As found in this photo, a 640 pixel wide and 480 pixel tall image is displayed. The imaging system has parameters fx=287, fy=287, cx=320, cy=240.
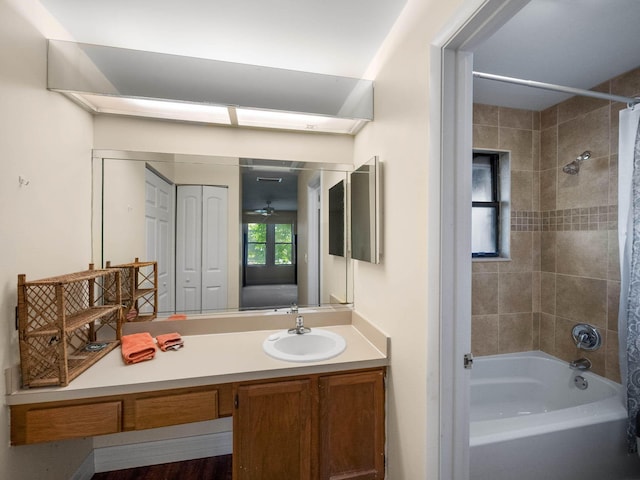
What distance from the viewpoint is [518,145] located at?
2.24 metres

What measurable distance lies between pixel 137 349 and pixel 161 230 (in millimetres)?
699

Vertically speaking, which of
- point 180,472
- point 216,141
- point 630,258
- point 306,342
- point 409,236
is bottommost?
point 180,472

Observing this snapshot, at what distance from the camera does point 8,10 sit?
1.08 metres

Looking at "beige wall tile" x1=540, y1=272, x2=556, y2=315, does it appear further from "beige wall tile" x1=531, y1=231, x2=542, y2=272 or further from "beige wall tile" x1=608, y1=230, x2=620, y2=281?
"beige wall tile" x1=608, y1=230, x2=620, y2=281

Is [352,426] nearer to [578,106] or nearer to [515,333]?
[515,333]

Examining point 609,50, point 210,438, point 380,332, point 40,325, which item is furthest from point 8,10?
point 609,50

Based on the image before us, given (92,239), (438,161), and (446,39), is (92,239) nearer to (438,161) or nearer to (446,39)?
(438,161)

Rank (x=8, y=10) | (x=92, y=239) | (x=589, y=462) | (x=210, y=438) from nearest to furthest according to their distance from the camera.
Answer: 1. (x=8, y=10)
2. (x=589, y=462)
3. (x=92, y=239)
4. (x=210, y=438)

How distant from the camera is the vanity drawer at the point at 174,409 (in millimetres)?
1211

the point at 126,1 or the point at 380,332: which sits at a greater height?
the point at 126,1

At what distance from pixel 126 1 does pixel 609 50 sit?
2.38 meters

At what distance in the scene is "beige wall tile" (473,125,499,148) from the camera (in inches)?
85.7

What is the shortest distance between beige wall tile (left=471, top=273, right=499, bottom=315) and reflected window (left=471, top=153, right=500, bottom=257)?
0.19 meters

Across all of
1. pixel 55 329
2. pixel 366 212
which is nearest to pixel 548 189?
pixel 366 212
